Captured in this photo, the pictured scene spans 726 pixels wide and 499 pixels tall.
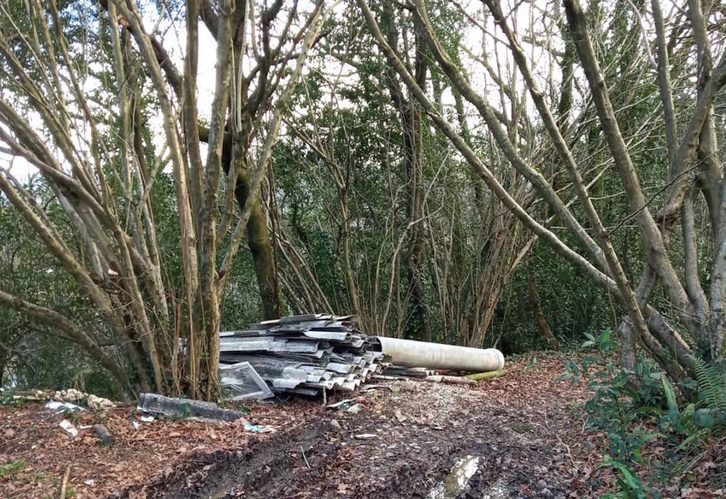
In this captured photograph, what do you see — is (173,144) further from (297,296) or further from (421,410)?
(297,296)

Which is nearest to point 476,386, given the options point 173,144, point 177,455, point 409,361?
point 409,361

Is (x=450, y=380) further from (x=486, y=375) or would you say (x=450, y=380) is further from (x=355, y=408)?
(x=355, y=408)

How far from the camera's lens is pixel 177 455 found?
413cm

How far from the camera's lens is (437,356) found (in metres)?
7.81

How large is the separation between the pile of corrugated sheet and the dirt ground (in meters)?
0.34

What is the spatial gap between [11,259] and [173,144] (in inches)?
209

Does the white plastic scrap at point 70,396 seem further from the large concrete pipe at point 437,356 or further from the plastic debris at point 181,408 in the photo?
the large concrete pipe at point 437,356

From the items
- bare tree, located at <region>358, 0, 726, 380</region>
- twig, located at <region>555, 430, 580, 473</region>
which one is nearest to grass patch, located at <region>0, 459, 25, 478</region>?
twig, located at <region>555, 430, 580, 473</region>

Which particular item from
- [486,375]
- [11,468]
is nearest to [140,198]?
[11,468]

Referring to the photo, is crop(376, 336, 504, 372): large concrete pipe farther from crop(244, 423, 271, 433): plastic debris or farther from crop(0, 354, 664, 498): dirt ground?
crop(244, 423, 271, 433): plastic debris

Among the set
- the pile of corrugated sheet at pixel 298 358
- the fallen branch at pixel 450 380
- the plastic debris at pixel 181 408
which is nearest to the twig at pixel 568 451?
the pile of corrugated sheet at pixel 298 358

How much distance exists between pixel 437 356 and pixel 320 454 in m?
3.77

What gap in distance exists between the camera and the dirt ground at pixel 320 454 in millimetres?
3639

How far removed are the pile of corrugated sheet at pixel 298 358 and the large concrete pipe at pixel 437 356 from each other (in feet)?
1.12
